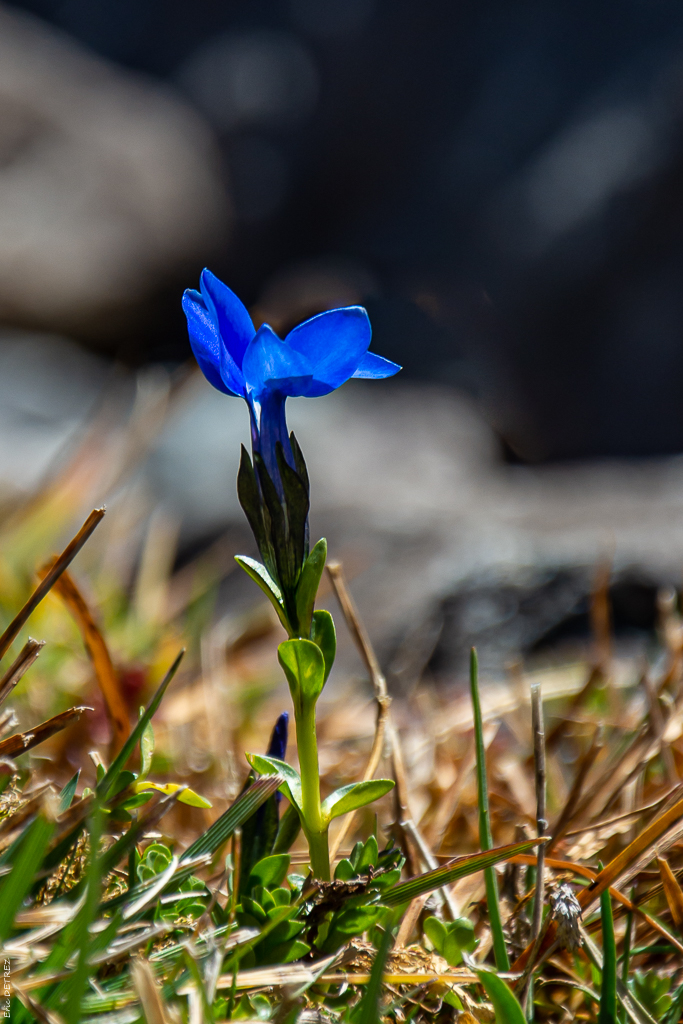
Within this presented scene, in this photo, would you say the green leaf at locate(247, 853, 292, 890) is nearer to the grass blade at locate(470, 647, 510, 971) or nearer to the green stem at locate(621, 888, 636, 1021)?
the grass blade at locate(470, 647, 510, 971)

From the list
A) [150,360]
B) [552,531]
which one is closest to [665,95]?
[150,360]

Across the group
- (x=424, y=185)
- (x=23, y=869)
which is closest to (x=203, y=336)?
(x=23, y=869)

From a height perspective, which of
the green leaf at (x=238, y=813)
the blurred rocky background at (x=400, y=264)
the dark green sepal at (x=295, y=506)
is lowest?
the green leaf at (x=238, y=813)

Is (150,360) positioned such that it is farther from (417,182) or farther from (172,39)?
(172,39)

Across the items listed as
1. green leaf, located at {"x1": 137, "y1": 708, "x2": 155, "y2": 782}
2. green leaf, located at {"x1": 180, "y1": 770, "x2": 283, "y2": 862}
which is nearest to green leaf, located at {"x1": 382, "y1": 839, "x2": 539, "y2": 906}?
green leaf, located at {"x1": 180, "y1": 770, "x2": 283, "y2": 862}

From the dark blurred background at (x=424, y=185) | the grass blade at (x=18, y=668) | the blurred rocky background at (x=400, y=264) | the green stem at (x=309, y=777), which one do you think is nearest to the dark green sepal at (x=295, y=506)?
the green stem at (x=309, y=777)

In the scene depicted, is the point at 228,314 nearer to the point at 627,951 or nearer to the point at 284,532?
the point at 284,532

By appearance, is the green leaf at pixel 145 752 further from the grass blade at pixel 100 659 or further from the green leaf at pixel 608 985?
the green leaf at pixel 608 985
